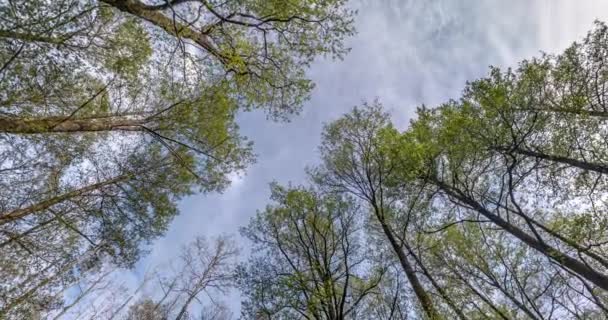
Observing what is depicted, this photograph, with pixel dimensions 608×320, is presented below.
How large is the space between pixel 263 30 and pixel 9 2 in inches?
146

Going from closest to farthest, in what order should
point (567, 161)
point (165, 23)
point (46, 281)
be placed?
point (165, 23) → point (567, 161) → point (46, 281)

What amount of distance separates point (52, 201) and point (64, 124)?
2390mm

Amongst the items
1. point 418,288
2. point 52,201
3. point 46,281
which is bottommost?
point 418,288

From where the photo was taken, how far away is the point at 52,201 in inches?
244

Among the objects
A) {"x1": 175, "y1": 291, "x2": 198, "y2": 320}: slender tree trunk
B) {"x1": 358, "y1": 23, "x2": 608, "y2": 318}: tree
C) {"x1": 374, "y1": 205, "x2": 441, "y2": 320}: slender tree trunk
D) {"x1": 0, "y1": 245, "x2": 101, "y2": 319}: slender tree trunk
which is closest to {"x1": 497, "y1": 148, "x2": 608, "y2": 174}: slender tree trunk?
{"x1": 358, "y1": 23, "x2": 608, "y2": 318}: tree

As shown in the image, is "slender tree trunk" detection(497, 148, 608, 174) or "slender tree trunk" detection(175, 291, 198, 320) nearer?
"slender tree trunk" detection(497, 148, 608, 174)

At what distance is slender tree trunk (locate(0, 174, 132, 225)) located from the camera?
5.60m

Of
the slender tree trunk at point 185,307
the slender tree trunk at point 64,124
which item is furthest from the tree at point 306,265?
the slender tree trunk at point 185,307

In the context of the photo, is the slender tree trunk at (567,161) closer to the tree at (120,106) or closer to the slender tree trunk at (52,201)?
the tree at (120,106)

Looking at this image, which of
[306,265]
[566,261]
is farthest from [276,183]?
[566,261]

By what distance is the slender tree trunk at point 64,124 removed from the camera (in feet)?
13.8

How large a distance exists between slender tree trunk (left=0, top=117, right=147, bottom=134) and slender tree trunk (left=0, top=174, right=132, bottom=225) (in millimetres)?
1710

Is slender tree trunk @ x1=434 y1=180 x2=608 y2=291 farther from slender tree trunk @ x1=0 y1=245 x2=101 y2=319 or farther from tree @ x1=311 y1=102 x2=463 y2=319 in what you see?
slender tree trunk @ x1=0 y1=245 x2=101 y2=319

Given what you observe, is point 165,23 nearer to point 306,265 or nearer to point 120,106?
point 120,106
